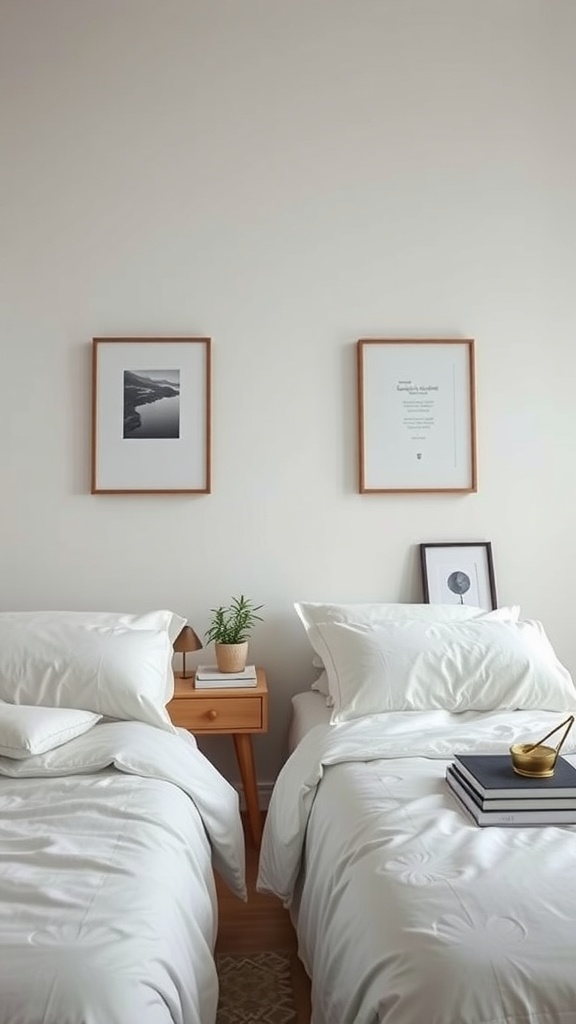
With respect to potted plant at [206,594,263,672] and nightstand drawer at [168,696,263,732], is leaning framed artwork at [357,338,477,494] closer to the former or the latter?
potted plant at [206,594,263,672]

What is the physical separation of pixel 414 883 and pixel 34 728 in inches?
39.7

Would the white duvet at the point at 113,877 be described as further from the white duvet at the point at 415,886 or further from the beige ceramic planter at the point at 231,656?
the beige ceramic planter at the point at 231,656

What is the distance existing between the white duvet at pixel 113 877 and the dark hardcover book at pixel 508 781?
614mm

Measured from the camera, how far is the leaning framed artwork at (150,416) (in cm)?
293

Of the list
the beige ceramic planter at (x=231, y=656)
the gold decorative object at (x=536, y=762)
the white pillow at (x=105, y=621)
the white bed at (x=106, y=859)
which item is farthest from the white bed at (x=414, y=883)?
the white pillow at (x=105, y=621)

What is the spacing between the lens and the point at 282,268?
3.01 meters

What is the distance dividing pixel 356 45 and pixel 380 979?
10.3 ft

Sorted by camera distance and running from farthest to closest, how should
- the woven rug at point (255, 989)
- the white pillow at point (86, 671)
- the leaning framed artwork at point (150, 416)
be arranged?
the leaning framed artwork at point (150, 416) < the white pillow at point (86, 671) < the woven rug at point (255, 989)

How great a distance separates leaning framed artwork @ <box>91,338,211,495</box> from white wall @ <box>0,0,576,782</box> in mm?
61

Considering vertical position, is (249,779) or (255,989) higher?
(249,779)

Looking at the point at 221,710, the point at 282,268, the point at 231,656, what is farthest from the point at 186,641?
the point at 282,268

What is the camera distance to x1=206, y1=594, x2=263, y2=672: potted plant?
9.02ft

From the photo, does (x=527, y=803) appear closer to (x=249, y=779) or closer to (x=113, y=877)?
(x=113, y=877)

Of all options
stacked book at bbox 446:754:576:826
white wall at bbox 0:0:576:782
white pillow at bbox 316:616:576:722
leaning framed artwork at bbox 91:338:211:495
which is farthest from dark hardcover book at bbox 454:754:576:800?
leaning framed artwork at bbox 91:338:211:495
